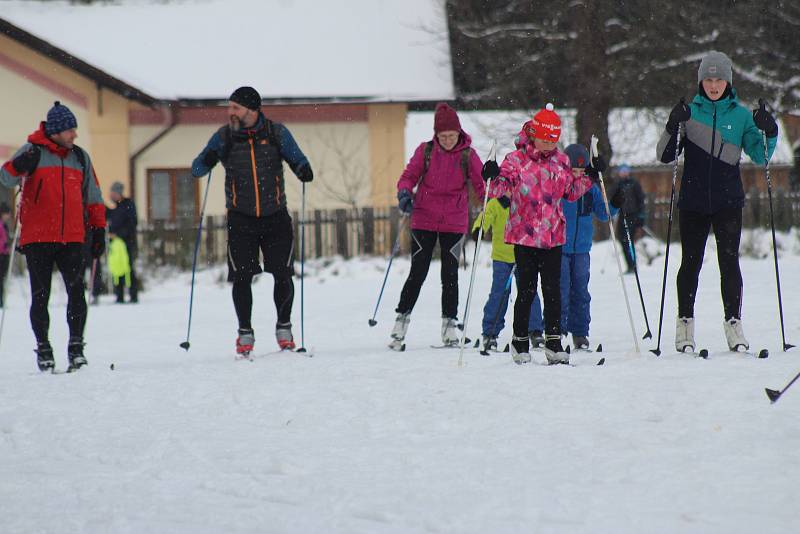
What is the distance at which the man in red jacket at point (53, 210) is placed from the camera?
24.6ft

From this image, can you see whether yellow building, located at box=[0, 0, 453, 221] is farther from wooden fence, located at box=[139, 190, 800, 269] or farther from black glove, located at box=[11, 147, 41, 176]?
black glove, located at box=[11, 147, 41, 176]

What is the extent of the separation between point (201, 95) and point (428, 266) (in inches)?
589

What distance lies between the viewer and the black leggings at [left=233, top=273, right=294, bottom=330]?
777cm

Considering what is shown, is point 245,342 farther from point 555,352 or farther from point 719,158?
point 719,158

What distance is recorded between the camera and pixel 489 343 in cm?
781

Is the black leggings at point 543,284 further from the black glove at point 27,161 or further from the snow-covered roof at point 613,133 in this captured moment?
the snow-covered roof at point 613,133

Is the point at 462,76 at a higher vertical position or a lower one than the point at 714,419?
higher

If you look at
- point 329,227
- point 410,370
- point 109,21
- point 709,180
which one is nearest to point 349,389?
point 410,370

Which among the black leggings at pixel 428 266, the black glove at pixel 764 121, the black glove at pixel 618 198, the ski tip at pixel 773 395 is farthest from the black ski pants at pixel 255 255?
the ski tip at pixel 773 395

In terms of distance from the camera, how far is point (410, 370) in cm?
678

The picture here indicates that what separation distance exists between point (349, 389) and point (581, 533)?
2.70m

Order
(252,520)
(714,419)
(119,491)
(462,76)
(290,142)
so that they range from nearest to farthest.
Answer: (252,520) < (119,491) < (714,419) < (290,142) < (462,76)

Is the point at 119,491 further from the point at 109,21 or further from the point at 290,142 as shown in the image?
the point at 109,21

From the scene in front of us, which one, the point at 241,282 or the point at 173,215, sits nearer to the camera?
the point at 241,282
